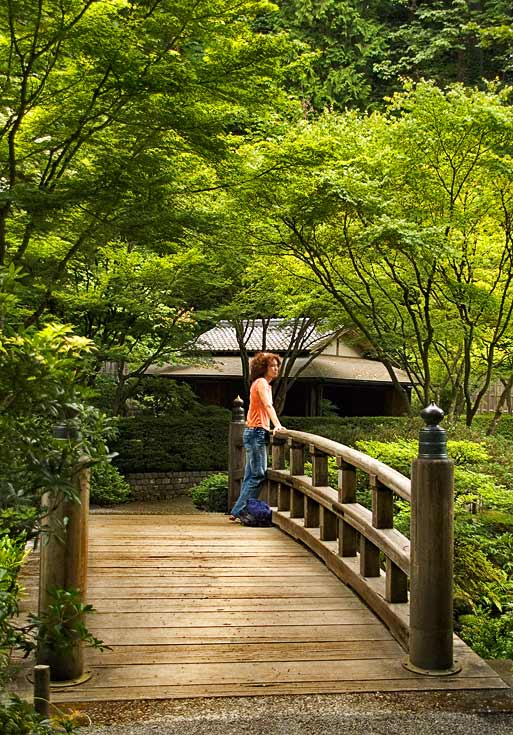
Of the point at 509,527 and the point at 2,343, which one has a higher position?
the point at 2,343

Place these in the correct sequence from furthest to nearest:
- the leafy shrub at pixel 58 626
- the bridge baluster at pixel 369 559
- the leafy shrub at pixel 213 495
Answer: the leafy shrub at pixel 213 495, the bridge baluster at pixel 369 559, the leafy shrub at pixel 58 626

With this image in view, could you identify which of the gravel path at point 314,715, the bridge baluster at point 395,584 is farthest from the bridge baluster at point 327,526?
the gravel path at point 314,715

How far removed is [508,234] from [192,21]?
25.3ft

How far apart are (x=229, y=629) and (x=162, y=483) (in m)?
13.8

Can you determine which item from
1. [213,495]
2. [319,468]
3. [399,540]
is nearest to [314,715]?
[399,540]

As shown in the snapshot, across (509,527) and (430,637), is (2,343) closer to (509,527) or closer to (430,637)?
(430,637)

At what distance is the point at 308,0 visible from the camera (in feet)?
86.0

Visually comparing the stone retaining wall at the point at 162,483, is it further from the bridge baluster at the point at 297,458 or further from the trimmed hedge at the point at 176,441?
the bridge baluster at the point at 297,458

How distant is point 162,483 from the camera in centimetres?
1802

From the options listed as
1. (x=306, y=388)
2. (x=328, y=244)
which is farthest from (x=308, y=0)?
(x=328, y=244)

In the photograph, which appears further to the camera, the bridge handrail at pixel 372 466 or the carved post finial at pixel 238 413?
the carved post finial at pixel 238 413

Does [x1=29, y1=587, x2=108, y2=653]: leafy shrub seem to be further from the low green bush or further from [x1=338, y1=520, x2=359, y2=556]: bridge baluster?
[x1=338, y1=520, x2=359, y2=556]: bridge baluster

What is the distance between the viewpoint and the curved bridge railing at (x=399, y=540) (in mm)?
3793

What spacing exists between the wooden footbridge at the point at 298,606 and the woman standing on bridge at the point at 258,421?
0.89 metres
